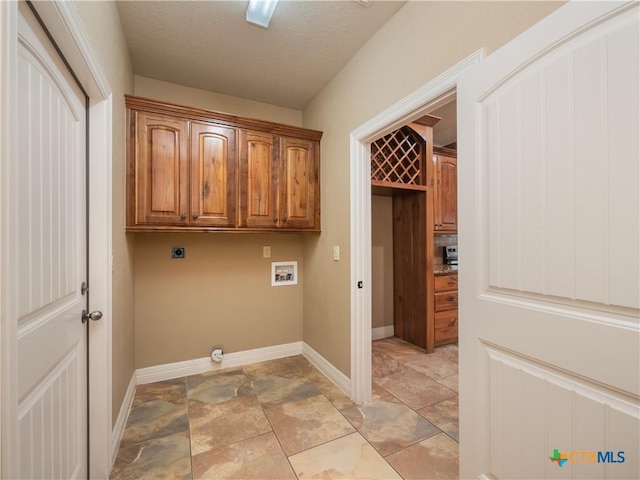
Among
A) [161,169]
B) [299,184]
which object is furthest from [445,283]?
[161,169]

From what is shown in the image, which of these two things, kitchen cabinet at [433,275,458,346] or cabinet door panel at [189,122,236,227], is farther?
kitchen cabinet at [433,275,458,346]

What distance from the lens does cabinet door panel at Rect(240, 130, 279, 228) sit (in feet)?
7.88

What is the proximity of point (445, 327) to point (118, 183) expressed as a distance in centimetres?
341

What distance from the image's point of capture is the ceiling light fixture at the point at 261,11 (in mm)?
1648

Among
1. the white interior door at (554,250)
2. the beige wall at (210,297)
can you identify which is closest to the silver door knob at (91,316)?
the beige wall at (210,297)

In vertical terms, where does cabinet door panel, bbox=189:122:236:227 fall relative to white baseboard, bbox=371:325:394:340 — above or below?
above

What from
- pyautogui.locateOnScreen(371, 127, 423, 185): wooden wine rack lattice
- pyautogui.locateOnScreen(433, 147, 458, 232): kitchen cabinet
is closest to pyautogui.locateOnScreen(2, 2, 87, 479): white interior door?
pyautogui.locateOnScreen(371, 127, 423, 185): wooden wine rack lattice

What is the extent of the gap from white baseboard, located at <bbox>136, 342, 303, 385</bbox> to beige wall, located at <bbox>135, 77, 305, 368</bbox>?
5 centimetres

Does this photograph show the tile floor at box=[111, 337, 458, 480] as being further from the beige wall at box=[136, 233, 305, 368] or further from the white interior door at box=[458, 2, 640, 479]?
the white interior door at box=[458, 2, 640, 479]

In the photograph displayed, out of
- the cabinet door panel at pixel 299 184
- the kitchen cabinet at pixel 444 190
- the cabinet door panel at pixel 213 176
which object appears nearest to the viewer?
the cabinet door panel at pixel 213 176

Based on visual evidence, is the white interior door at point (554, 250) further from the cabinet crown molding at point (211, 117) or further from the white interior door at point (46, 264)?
the cabinet crown molding at point (211, 117)

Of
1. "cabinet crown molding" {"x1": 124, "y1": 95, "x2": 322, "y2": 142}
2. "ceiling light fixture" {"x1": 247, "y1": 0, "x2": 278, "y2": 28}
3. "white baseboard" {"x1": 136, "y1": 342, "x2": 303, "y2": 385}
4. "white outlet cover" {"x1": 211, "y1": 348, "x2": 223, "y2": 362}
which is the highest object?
"ceiling light fixture" {"x1": 247, "y1": 0, "x2": 278, "y2": 28}

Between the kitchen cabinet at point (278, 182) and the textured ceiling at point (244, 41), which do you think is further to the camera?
the kitchen cabinet at point (278, 182)
